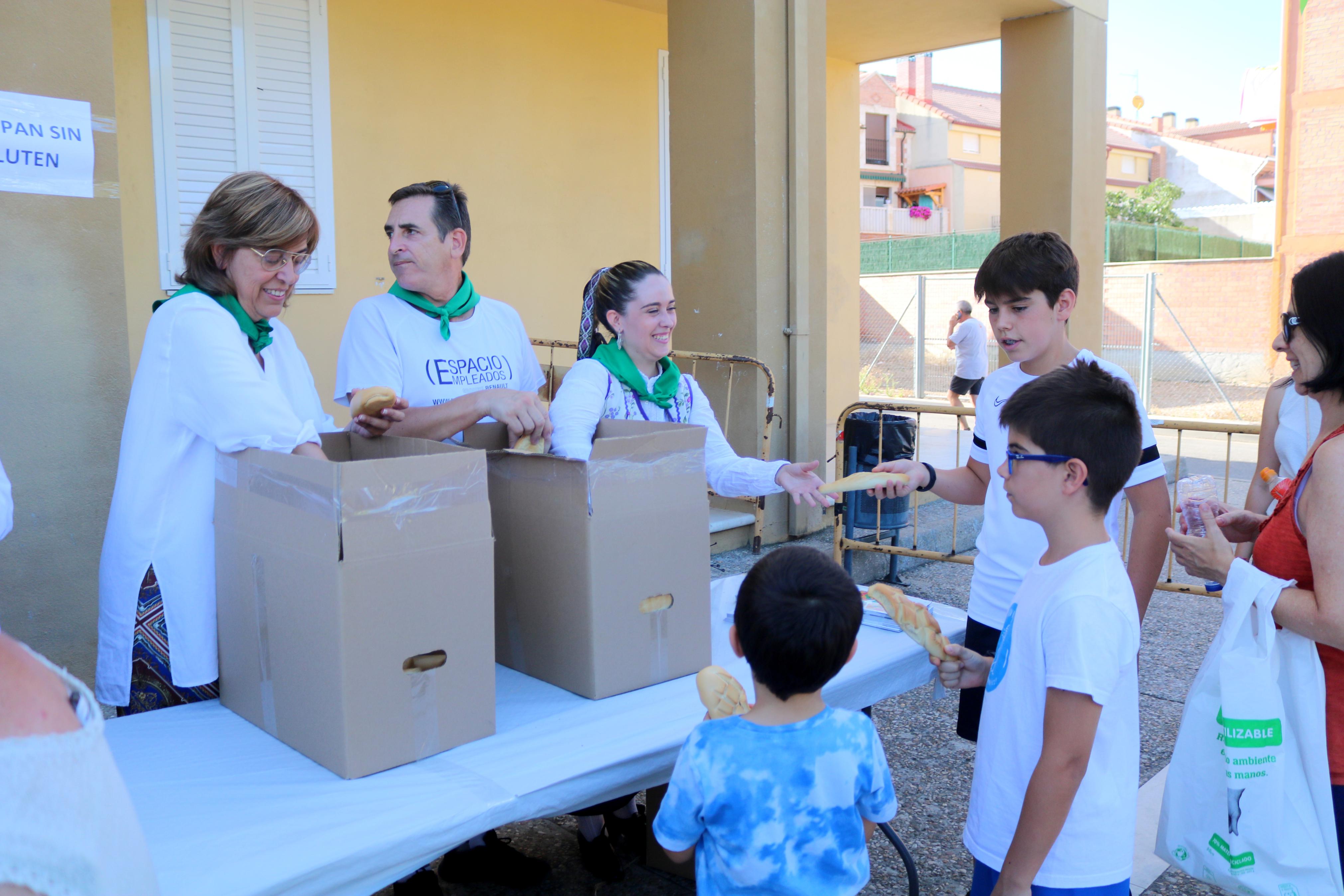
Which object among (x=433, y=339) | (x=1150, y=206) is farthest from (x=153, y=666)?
(x=1150, y=206)

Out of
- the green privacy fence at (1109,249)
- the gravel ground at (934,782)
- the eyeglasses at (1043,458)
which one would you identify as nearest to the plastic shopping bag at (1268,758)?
the eyeglasses at (1043,458)

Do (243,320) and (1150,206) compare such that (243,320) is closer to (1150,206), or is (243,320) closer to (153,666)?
(153,666)

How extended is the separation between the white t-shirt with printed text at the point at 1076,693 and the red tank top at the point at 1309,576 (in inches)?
17.1

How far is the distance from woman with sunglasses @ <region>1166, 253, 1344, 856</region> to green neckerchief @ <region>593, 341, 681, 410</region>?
121 centimetres

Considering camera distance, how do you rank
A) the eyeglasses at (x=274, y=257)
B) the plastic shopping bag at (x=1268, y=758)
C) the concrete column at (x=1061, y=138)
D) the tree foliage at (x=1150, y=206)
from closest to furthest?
the plastic shopping bag at (x=1268, y=758), the eyeglasses at (x=274, y=257), the concrete column at (x=1061, y=138), the tree foliage at (x=1150, y=206)

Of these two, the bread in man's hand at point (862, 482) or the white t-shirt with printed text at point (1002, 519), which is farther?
the white t-shirt with printed text at point (1002, 519)

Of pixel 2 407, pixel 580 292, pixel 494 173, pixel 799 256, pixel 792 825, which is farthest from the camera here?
pixel 580 292

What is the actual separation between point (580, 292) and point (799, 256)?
207 cm

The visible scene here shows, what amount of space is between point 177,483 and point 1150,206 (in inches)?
1653

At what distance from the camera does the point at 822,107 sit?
21.1 feet

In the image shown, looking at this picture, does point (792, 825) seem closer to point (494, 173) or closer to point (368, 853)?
point (368, 853)

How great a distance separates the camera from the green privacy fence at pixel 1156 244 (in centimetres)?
2727

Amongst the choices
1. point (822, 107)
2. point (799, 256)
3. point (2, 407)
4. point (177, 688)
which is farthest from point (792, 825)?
point (822, 107)

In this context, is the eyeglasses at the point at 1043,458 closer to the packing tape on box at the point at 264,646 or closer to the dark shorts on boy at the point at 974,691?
the dark shorts on boy at the point at 974,691
